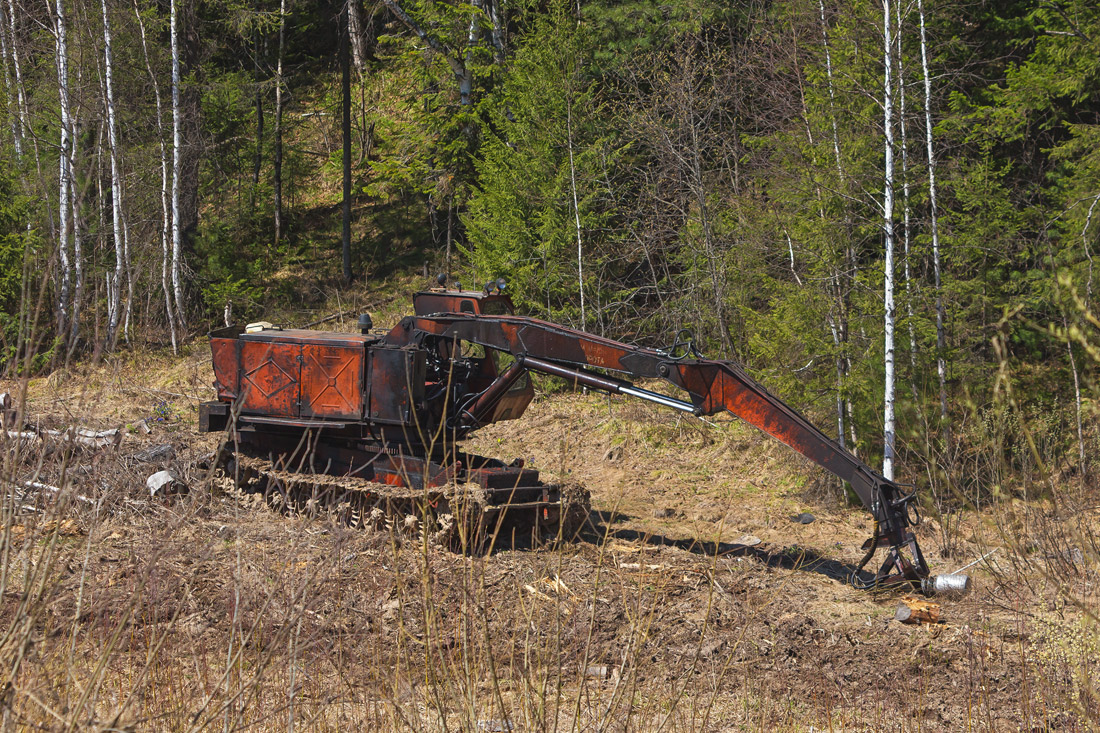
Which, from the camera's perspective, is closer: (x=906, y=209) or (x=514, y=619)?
(x=514, y=619)

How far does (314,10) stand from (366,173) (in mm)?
6539

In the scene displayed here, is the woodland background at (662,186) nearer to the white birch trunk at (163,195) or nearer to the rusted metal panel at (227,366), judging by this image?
the white birch trunk at (163,195)

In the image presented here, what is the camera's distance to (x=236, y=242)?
29.0 meters

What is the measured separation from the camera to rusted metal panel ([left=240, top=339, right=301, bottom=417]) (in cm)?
1003

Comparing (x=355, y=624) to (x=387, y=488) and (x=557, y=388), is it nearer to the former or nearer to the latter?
(x=387, y=488)

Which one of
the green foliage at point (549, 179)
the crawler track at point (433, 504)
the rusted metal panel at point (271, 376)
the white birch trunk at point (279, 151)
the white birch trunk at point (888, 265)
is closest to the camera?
the crawler track at point (433, 504)

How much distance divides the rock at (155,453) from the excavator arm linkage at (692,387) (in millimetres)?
3457

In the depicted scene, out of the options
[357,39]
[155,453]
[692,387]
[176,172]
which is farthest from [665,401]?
[357,39]

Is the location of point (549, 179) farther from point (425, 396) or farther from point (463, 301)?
point (425, 396)

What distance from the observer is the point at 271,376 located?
10125 mm

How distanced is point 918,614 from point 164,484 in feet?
25.3

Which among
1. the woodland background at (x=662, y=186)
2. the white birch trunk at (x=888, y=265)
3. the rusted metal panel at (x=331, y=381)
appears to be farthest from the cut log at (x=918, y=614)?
the rusted metal panel at (x=331, y=381)

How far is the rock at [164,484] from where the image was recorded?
1012cm

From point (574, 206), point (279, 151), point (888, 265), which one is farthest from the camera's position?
point (279, 151)
